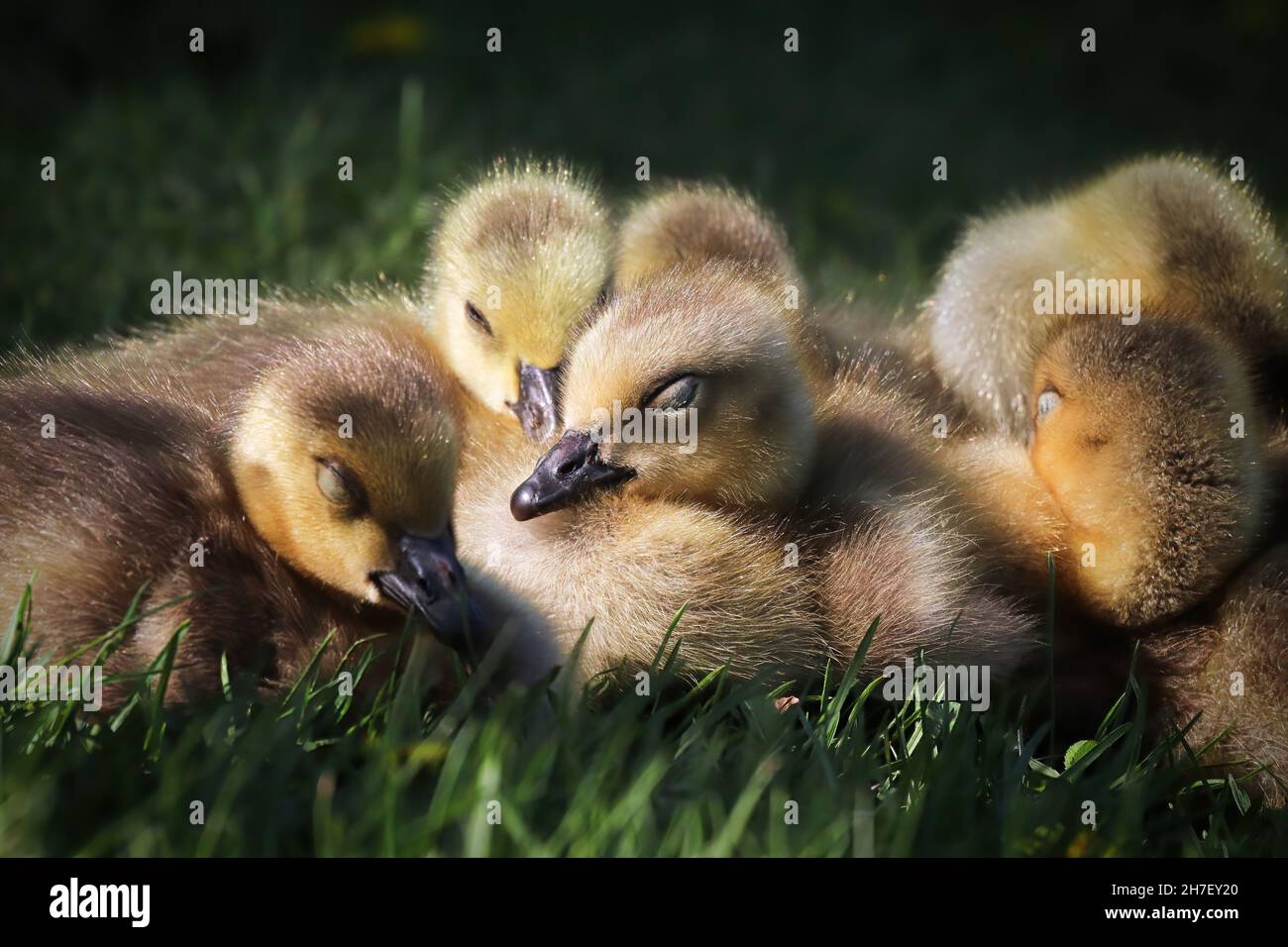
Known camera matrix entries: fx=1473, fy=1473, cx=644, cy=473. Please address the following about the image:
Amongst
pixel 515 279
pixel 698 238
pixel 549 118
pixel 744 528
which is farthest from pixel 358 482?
pixel 549 118

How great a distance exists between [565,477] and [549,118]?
3.55m

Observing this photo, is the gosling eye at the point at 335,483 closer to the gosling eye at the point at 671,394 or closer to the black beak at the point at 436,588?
the black beak at the point at 436,588

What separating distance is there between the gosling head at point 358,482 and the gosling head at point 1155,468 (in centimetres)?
107

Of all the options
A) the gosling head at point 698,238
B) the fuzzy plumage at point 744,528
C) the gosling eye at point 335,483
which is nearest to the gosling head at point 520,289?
the gosling head at point 698,238

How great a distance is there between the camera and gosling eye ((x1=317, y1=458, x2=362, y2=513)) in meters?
2.27

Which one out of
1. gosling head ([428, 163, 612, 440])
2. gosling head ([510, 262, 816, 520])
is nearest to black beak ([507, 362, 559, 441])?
gosling head ([428, 163, 612, 440])

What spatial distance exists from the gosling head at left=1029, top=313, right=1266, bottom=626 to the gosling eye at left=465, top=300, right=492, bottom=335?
3.64 ft

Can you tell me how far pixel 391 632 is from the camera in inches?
94.7

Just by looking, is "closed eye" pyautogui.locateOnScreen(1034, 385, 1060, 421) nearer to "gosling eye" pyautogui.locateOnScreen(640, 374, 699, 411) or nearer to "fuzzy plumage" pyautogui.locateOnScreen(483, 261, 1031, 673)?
"fuzzy plumage" pyautogui.locateOnScreen(483, 261, 1031, 673)

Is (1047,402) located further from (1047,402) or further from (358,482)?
(358,482)

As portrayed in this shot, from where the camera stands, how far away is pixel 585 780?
189cm

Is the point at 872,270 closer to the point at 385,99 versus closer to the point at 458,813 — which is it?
the point at 385,99
